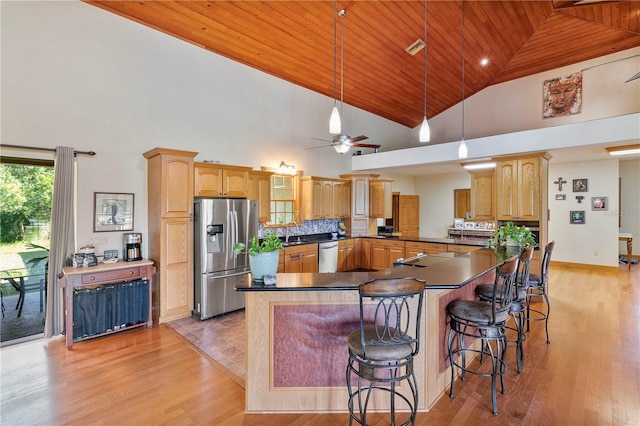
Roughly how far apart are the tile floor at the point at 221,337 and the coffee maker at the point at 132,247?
101cm

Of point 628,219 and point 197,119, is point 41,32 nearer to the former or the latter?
point 197,119

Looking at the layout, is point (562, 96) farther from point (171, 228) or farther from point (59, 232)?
point (59, 232)

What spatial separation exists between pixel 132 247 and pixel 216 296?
4.23 ft

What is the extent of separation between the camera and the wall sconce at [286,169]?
19.9ft

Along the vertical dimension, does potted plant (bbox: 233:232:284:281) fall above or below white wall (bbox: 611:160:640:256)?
below

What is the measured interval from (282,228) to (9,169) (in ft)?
13.3

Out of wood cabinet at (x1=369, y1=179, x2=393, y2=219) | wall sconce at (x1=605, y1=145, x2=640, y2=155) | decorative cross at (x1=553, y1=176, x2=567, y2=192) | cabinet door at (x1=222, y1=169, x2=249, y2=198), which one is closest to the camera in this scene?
cabinet door at (x1=222, y1=169, x2=249, y2=198)

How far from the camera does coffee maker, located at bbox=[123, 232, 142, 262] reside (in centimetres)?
405

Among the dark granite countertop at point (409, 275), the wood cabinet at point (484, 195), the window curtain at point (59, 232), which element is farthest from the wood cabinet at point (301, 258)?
the wood cabinet at point (484, 195)

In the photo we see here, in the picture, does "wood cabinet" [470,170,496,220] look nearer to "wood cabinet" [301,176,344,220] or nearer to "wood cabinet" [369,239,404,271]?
"wood cabinet" [369,239,404,271]

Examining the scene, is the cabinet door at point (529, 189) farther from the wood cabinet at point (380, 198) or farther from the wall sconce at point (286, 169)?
the wall sconce at point (286, 169)

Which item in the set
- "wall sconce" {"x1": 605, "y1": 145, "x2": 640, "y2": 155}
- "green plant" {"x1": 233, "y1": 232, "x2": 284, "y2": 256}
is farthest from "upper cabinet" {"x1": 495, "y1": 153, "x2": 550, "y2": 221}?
"green plant" {"x1": 233, "y1": 232, "x2": 284, "y2": 256}

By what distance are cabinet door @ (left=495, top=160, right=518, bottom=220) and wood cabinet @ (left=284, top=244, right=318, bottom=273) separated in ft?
11.6

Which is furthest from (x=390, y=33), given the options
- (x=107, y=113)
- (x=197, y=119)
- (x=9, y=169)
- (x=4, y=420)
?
(x=4, y=420)
